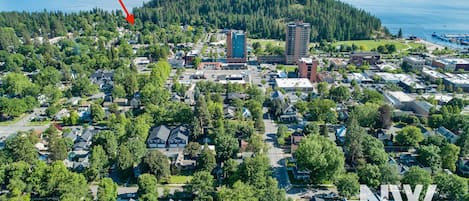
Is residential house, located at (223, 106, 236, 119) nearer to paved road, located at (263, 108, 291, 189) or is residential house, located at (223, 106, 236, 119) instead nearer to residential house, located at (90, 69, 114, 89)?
paved road, located at (263, 108, 291, 189)

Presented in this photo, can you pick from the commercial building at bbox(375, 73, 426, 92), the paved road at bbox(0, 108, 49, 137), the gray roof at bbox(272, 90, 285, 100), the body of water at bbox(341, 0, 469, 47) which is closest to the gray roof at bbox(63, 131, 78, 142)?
the paved road at bbox(0, 108, 49, 137)

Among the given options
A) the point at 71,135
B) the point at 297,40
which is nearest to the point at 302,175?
the point at 71,135

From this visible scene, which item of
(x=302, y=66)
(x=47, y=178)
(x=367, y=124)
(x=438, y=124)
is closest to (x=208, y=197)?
(x=47, y=178)

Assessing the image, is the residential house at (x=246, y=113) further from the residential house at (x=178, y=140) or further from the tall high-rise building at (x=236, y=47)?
the tall high-rise building at (x=236, y=47)

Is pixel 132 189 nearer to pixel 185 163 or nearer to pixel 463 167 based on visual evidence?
→ pixel 185 163

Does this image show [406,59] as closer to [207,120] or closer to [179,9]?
[207,120]

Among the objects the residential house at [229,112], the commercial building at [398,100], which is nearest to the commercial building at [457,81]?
the commercial building at [398,100]
